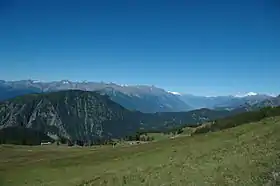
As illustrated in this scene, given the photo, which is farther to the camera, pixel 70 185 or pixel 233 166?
pixel 70 185

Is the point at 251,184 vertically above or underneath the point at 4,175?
above

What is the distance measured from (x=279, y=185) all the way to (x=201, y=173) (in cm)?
722

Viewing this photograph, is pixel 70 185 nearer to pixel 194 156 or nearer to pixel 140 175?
pixel 140 175

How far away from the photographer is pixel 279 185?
918 inches

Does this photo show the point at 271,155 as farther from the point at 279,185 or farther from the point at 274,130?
the point at 274,130

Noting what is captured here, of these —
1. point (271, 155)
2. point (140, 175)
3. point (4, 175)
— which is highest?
point (271, 155)

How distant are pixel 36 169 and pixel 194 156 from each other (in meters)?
29.1

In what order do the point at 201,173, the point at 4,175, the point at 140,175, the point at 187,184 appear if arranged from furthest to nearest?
1. the point at 4,175
2. the point at 140,175
3. the point at 201,173
4. the point at 187,184

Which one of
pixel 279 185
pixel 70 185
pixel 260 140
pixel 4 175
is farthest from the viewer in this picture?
pixel 4 175

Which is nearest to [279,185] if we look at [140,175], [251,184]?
[251,184]

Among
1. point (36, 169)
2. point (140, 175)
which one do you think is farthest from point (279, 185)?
point (36, 169)

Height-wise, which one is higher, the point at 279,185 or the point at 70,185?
the point at 279,185

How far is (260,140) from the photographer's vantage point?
38656mm

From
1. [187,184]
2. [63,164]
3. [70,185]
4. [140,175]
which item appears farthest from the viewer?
[63,164]
